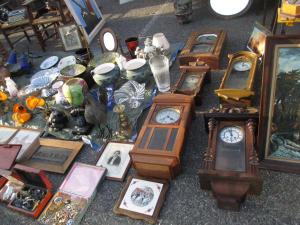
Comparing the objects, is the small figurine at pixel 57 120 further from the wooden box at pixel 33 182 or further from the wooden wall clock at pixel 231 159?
the wooden wall clock at pixel 231 159

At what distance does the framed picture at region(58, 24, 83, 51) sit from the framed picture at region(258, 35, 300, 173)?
3386 mm

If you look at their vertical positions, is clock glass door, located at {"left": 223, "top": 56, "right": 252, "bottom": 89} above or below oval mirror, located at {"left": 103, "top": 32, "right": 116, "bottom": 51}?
below

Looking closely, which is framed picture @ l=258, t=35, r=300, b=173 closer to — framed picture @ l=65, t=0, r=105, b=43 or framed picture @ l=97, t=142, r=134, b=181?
framed picture @ l=97, t=142, r=134, b=181

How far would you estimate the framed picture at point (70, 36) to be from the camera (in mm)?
4504

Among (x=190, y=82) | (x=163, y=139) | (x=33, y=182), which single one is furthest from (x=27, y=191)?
(x=190, y=82)

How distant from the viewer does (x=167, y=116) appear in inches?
97.0

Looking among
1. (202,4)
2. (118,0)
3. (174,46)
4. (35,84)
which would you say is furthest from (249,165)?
(118,0)

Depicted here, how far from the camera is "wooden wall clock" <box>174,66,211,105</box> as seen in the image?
282 cm

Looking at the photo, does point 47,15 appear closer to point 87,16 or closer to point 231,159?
point 87,16

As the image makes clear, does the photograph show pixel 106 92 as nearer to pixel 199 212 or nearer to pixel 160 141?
pixel 160 141

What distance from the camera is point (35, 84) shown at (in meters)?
3.86

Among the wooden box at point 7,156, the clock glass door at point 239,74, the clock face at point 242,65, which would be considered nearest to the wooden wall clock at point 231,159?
the clock glass door at point 239,74

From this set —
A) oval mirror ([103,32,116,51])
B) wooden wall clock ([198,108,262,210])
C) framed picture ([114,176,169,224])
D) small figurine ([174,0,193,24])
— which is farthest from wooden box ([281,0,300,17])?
framed picture ([114,176,169,224])

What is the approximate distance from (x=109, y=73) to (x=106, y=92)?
0.70 ft
